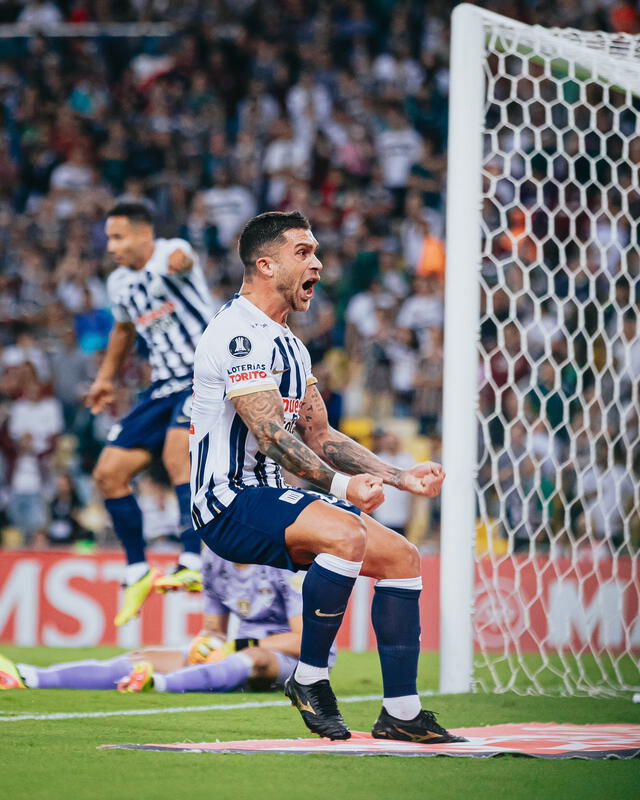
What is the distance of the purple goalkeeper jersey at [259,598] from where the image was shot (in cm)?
676

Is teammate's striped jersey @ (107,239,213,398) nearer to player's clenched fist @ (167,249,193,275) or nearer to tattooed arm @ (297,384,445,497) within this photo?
player's clenched fist @ (167,249,193,275)

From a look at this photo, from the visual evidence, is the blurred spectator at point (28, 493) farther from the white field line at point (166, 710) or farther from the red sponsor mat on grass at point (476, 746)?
the red sponsor mat on grass at point (476, 746)

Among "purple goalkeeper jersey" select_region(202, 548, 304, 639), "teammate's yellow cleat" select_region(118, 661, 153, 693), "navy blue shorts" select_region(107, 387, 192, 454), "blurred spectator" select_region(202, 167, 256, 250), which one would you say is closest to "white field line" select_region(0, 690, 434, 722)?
"teammate's yellow cleat" select_region(118, 661, 153, 693)

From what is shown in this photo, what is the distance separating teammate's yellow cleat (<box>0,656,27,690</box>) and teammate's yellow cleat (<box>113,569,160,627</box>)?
34.1 inches

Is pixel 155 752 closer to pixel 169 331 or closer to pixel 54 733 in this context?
pixel 54 733

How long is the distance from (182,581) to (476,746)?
2.76 meters

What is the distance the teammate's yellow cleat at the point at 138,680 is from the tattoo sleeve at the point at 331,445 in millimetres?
1743

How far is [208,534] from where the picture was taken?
16.1 feet

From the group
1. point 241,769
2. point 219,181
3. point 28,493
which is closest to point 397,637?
point 241,769

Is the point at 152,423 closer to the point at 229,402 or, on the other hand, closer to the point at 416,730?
the point at 229,402

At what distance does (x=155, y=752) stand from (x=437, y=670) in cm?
400

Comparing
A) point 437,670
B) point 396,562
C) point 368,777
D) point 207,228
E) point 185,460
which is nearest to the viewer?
point 368,777

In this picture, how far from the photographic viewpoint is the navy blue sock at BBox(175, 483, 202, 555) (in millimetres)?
7121

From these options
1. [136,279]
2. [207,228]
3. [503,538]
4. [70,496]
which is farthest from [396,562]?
[207,228]
